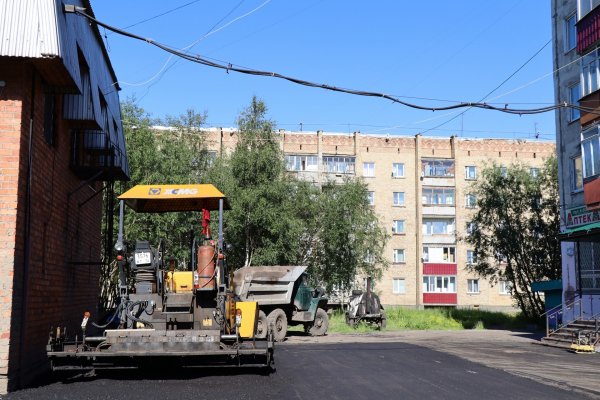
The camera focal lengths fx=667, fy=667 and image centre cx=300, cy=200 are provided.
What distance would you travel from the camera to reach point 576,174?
87.8 ft

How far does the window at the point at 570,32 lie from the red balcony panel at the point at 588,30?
1.69 m

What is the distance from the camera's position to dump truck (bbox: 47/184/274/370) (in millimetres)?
11430

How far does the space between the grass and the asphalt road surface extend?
16.8m

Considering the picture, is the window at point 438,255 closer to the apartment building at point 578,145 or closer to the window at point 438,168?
the window at point 438,168

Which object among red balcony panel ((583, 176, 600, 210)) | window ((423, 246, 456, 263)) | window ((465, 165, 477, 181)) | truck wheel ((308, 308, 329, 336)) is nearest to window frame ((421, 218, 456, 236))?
window ((423, 246, 456, 263))

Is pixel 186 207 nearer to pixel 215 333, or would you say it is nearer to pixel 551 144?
pixel 215 333

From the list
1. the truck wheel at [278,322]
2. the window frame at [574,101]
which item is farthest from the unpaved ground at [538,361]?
the window frame at [574,101]

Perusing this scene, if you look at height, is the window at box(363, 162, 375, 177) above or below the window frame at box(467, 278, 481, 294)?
above

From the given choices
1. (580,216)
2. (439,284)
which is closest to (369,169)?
(439,284)

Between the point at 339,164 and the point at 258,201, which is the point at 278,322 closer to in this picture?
the point at 258,201

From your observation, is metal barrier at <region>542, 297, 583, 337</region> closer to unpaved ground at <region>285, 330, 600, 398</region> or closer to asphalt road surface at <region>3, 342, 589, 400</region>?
unpaved ground at <region>285, 330, 600, 398</region>

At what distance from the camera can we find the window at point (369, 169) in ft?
186

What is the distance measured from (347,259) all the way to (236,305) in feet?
94.6

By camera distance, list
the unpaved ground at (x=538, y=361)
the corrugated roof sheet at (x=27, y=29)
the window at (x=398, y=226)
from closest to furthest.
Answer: the corrugated roof sheet at (x=27, y=29), the unpaved ground at (x=538, y=361), the window at (x=398, y=226)
